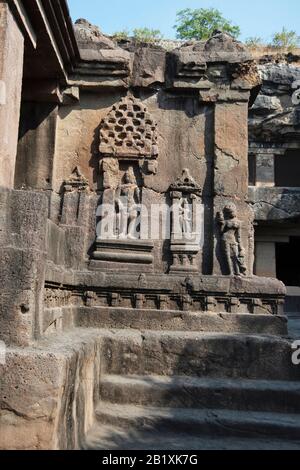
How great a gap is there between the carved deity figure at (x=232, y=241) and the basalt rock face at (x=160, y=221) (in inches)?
0.5

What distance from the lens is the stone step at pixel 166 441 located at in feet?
10.8

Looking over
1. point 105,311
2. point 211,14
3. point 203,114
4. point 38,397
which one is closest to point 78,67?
point 203,114

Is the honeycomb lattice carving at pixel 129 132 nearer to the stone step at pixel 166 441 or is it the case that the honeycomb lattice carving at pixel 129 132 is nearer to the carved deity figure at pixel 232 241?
the carved deity figure at pixel 232 241

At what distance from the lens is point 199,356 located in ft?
14.4

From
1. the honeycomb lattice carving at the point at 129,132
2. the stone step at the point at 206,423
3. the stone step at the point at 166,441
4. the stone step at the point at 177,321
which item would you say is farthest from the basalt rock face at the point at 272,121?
the stone step at the point at 166,441

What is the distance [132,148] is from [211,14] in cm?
2697

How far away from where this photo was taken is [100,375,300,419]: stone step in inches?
156

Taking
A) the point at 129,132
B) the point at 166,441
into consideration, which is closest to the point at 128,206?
the point at 129,132

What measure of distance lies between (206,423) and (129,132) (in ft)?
11.1

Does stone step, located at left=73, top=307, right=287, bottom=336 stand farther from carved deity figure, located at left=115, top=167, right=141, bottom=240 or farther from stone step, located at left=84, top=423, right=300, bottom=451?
stone step, located at left=84, top=423, right=300, bottom=451

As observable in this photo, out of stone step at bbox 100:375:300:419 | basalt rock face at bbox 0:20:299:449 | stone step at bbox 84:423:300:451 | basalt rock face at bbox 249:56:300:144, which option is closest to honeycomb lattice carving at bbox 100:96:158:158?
basalt rock face at bbox 0:20:299:449

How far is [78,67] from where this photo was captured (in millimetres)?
5461

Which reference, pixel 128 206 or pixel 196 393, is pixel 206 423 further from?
pixel 128 206
